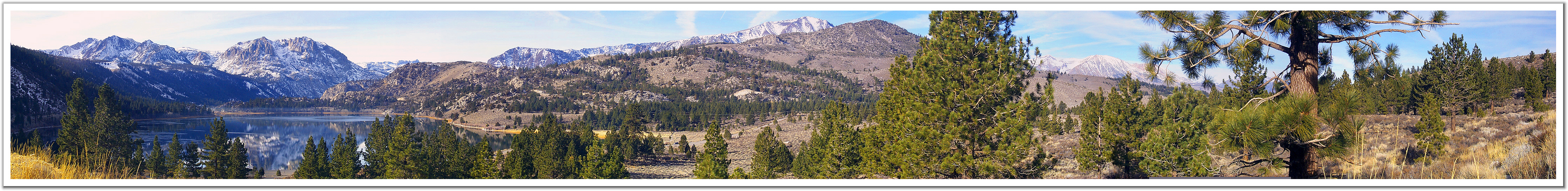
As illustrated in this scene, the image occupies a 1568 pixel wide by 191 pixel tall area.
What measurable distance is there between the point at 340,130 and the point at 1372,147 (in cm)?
9962

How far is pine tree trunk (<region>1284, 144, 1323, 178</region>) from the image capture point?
6457 millimetres

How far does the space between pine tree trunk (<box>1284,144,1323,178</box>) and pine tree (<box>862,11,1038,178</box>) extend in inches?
210

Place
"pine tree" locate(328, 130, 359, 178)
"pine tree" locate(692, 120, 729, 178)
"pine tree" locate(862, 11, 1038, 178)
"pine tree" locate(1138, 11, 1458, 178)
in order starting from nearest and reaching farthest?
"pine tree" locate(1138, 11, 1458, 178), "pine tree" locate(862, 11, 1038, 178), "pine tree" locate(692, 120, 729, 178), "pine tree" locate(328, 130, 359, 178)

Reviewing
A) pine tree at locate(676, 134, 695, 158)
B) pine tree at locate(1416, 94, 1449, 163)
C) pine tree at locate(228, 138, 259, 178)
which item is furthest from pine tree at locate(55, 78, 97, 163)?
pine tree at locate(1416, 94, 1449, 163)

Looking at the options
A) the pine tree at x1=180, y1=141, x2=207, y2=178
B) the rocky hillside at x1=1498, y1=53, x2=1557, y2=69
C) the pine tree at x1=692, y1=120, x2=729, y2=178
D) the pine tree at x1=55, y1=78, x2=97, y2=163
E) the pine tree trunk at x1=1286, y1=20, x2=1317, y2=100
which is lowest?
the pine tree at x1=180, y1=141, x2=207, y2=178

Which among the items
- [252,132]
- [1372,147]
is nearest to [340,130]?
[252,132]

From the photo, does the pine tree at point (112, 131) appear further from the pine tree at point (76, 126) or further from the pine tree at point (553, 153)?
the pine tree at point (553, 153)

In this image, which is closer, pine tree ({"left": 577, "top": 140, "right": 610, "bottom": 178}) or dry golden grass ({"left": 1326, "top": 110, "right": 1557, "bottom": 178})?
dry golden grass ({"left": 1326, "top": 110, "right": 1557, "bottom": 178})

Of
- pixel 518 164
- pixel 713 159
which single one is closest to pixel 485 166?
pixel 518 164

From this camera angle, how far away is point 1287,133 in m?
6.34

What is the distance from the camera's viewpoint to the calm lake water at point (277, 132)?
55.6 m

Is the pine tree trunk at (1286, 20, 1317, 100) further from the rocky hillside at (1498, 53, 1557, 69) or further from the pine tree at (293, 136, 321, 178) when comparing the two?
the pine tree at (293, 136, 321, 178)

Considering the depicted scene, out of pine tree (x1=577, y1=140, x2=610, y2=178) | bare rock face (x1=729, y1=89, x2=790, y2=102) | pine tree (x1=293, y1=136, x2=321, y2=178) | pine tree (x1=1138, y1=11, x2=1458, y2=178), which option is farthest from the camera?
bare rock face (x1=729, y1=89, x2=790, y2=102)
